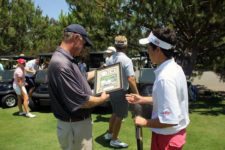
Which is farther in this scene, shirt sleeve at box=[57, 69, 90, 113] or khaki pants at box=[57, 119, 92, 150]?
khaki pants at box=[57, 119, 92, 150]

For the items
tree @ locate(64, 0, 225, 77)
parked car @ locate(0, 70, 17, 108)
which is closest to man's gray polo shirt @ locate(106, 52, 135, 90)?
tree @ locate(64, 0, 225, 77)

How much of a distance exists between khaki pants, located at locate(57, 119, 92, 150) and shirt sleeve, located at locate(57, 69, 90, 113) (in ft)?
0.85

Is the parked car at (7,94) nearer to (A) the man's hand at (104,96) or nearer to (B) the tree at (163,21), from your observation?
(B) the tree at (163,21)

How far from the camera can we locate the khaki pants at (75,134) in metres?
3.82

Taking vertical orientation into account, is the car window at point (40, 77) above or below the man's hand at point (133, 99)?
below

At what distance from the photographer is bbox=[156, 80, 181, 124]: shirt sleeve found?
2842 mm

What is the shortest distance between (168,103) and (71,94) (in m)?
1.05

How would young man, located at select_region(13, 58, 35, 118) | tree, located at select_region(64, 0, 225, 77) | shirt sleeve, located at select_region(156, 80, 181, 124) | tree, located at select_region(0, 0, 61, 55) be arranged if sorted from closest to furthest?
shirt sleeve, located at select_region(156, 80, 181, 124)
young man, located at select_region(13, 58, 35, 118)
tree, located at select_region(64, 0, 225, 77)
tree, located at select_region(0, 0, 61, 55)

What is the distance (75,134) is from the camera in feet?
12.6

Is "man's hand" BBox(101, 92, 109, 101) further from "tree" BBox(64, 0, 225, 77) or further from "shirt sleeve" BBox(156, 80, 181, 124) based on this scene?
"tree" BBox(64, 0, 225, 77)

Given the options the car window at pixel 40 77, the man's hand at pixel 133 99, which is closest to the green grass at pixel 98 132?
the car window at pixel 40 77

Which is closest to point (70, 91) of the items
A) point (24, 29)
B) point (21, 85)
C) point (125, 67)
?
point (125, 67)

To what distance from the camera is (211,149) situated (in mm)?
6582

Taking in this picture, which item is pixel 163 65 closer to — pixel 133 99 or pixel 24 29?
pixel 133 99
